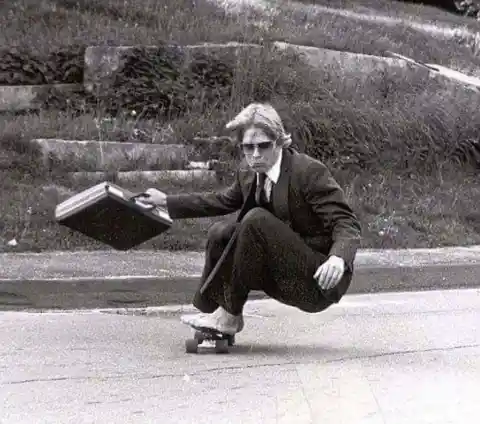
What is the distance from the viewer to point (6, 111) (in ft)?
40.2

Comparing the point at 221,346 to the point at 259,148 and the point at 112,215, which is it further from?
the point at 259,148

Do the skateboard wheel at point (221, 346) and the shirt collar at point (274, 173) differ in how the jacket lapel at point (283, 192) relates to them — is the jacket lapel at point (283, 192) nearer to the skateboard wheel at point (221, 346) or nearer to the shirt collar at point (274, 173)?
the shirt collar at point (274, 173)

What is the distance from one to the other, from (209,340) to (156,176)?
193 inches

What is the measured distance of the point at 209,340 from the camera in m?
6.14

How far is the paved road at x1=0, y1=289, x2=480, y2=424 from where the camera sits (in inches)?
200

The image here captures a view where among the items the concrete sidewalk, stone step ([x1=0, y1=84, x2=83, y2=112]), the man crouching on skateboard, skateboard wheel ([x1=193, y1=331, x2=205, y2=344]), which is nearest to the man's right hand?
the man crouching on skateboard

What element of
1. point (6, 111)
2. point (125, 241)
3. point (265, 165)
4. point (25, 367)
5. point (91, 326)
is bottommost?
point (6, 111)

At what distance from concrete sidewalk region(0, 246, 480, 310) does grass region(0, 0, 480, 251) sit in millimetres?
539

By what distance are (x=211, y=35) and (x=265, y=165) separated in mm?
8317

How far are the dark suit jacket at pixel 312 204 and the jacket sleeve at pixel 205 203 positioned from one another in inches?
3.3

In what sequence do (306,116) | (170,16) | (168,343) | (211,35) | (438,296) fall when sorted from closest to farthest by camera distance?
(168,343) < (438,296) < (306,116) < (211,35) < (170,16)

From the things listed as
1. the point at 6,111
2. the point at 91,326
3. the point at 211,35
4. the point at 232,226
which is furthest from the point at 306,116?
the point at 232,226

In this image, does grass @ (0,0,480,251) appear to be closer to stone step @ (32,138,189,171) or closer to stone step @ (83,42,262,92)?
stone step @ (32,138,189,171)

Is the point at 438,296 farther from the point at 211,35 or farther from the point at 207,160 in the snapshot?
the point at 211,35
